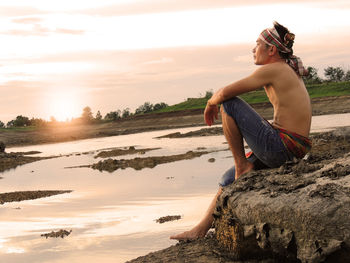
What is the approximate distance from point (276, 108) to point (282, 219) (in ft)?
4.38

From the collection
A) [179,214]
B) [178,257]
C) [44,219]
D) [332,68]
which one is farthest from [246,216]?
[332,68]

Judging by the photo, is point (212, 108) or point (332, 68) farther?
point (332, 68)

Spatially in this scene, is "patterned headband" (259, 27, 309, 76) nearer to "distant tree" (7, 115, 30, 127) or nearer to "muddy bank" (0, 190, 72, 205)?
"muddy bank" (0, 190, 72, 205)

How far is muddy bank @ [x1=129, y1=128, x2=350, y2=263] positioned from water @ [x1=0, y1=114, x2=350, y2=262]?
0.89m

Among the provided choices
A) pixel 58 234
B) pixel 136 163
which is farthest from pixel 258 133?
pixel 136 163

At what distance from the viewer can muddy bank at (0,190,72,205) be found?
1006 cm

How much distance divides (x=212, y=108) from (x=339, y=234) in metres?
1.96

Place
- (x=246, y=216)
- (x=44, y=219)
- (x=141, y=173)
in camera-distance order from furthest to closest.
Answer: (x=141, y=173) < (x=44, y=219) < (x=246, y=216)

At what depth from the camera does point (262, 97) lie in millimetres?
49594

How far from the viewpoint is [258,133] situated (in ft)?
16.0

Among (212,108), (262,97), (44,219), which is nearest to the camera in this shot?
(212,108)

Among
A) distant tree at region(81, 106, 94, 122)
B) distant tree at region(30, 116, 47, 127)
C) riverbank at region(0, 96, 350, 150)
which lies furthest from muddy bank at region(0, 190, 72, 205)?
distant tree at region(81, 106, 94, 122)

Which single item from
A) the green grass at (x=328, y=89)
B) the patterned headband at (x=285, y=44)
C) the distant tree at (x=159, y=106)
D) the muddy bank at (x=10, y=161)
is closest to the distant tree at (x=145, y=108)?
the distant tree at (x=159, y=106)

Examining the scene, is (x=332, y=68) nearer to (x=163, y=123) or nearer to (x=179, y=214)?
(x=163, y=123)
